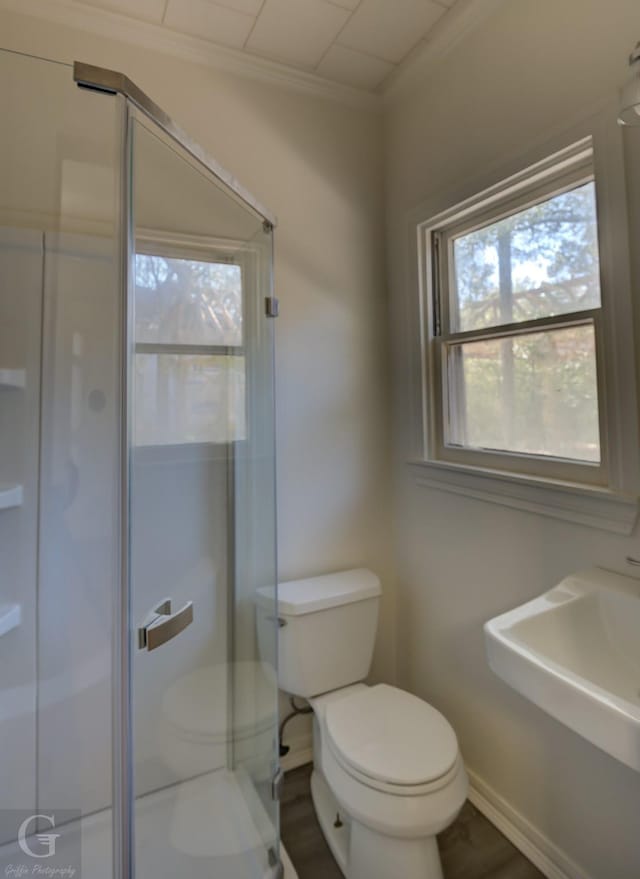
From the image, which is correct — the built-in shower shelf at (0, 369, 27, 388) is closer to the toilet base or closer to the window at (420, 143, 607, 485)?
the window at (420, 143, 607, 485)

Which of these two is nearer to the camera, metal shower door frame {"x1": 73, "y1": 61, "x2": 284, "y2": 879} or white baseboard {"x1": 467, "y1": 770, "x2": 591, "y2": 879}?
metal shower door frame {"x1": 73, "y1": 61, "x2": 284, "y2": 879}

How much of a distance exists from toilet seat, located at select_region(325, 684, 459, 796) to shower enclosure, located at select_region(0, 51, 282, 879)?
36cm

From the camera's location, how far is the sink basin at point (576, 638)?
85 centimetres

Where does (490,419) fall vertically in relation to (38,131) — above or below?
below

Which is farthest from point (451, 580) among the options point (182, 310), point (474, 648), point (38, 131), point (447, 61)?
point (38, 131)

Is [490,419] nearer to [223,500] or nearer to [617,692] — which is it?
[617,692]

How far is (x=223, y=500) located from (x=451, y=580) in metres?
0.89

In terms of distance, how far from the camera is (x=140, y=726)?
1335mm

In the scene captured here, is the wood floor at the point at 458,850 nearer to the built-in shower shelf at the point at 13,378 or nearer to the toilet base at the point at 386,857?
the toilet base at the point at 386,857

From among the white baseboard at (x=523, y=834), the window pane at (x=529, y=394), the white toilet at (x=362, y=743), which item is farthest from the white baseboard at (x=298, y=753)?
the window pane at (x=529, y=394)

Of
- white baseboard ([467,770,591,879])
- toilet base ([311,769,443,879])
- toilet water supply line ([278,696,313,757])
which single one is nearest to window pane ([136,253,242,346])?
toilet water supply line ([278,696,313,757])

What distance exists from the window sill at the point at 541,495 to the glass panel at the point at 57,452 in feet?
3.68

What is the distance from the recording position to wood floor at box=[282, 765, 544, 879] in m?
1.26

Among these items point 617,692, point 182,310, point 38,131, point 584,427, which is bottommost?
point 617,692
